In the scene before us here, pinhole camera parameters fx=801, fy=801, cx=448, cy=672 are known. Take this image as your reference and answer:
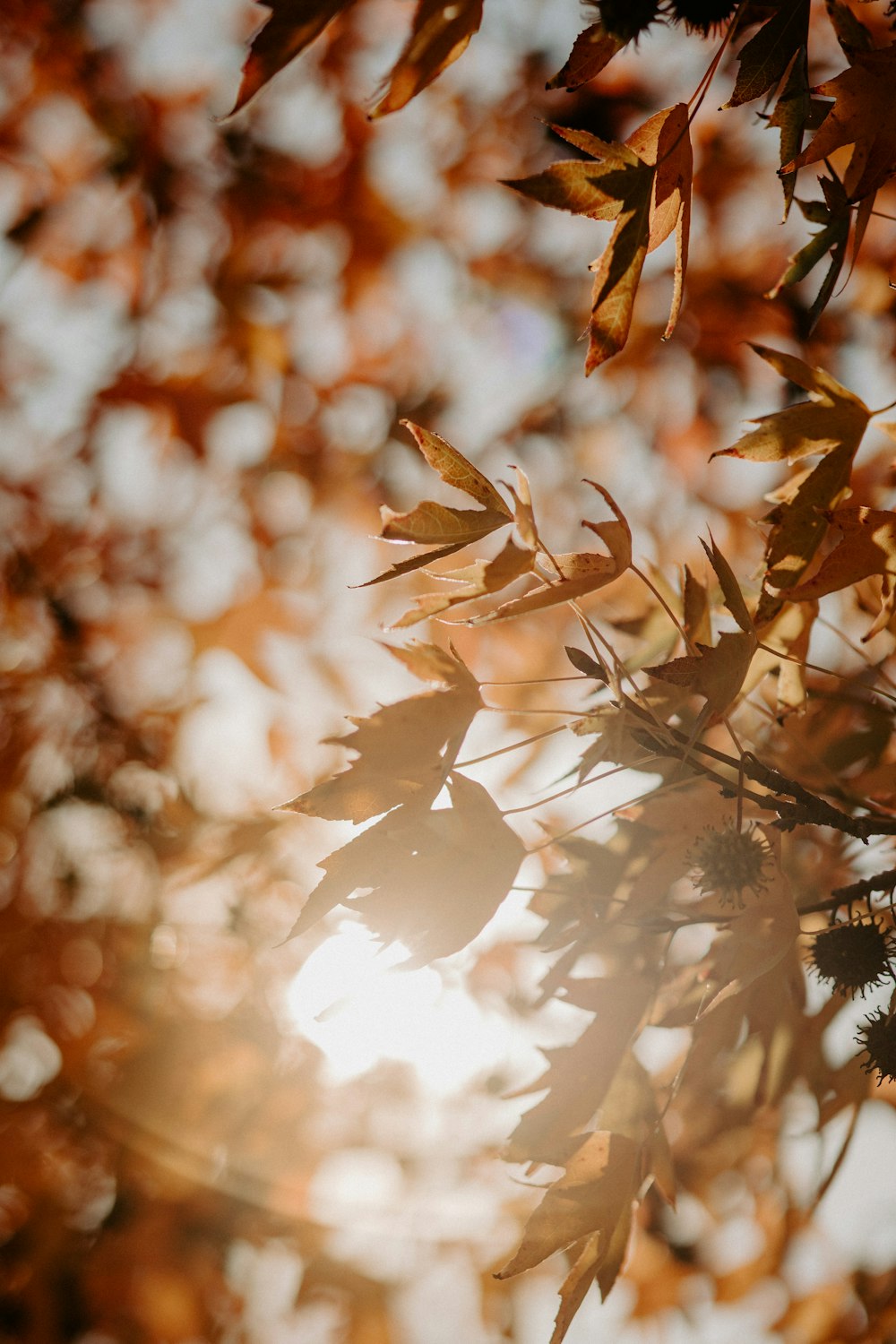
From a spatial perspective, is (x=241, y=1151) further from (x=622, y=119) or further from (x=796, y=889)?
(x=622, y=119)

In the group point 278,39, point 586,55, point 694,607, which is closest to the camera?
point 278,39

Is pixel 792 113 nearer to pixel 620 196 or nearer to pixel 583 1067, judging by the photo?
pixel 620 196

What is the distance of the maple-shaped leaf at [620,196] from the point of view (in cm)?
45

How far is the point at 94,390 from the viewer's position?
58.0 inches

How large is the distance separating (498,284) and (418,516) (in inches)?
49.7

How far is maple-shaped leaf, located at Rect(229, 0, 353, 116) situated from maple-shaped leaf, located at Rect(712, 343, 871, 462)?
307 mm

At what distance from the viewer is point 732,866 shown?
0.57m

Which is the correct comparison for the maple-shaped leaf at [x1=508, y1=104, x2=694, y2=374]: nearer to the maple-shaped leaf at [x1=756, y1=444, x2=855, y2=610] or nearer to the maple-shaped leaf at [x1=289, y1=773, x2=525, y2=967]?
the maple-shaped leaf at [x1=756, y1=444, x2=855, y2=610]

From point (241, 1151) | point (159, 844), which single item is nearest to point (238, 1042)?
point (241, 1151)

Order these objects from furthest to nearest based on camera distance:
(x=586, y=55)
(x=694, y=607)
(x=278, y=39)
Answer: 1. (x=694, y=607)
2. (x=586, y=55)
3. (x=278, y=39)

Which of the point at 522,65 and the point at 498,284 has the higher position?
the point at 522,65

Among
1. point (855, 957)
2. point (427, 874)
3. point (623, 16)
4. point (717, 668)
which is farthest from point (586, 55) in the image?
point (855, 957)

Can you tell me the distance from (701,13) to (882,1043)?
0.69 meters

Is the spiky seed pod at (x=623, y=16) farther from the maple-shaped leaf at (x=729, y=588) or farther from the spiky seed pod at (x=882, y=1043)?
the spiky seed pod at (x=882, y=1043)
